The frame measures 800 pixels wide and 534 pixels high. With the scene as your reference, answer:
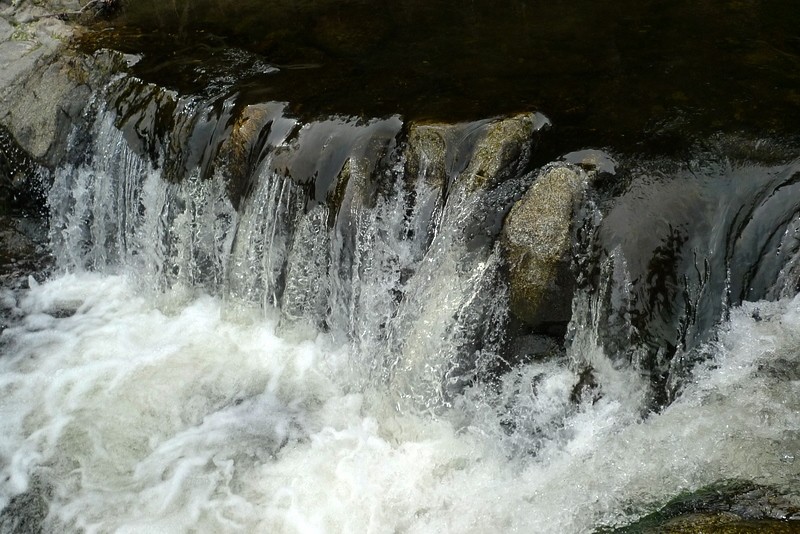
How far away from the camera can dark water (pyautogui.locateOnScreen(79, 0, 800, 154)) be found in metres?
5.26

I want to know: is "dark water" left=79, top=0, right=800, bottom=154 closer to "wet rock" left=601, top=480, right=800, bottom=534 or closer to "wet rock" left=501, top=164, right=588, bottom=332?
"wet rock" left=501, top=164, right=588, bottom=332

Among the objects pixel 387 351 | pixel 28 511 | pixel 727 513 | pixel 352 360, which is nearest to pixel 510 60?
pixel 387 351

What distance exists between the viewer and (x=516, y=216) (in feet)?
15.4

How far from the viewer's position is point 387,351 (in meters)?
5.27

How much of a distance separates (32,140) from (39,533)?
4144 mm

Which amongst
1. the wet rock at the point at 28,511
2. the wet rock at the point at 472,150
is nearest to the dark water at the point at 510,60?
the wet rock at the point at 472,150

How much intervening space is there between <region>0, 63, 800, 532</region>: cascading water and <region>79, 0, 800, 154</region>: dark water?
47 centimetres

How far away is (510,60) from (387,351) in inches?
105

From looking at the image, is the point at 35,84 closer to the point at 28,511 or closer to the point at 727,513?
the point at 28,511

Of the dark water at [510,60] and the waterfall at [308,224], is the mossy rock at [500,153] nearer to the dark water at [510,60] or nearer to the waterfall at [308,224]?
the waterfall at [308,224]

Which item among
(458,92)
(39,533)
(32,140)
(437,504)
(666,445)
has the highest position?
(458,92)

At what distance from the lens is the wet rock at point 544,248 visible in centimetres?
457

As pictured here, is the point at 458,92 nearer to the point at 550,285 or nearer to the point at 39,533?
the point at 550,285

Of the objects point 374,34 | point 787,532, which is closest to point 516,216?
point 787,532
